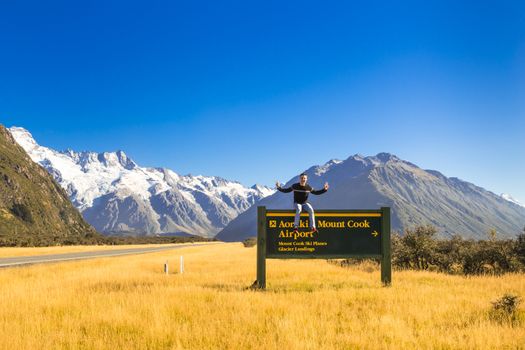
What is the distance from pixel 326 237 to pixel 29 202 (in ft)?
551

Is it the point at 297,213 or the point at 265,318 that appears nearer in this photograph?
the point at 265,318

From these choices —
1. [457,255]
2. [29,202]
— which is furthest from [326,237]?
[29,202]

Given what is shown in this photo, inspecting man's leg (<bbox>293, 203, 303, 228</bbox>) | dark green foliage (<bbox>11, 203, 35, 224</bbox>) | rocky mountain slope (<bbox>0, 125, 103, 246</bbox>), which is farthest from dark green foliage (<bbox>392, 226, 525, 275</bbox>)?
dark green foliage (<bbox>11, 203, 35, 224</bbox>)

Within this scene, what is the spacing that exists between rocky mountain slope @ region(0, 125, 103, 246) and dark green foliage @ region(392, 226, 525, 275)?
117179 mm

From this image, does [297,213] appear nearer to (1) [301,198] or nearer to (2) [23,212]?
(1) [301,198]

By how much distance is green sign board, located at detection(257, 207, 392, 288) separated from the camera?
13984 millimetres

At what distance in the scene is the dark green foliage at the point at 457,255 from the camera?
66.1 ft

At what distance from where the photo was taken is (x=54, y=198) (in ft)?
595

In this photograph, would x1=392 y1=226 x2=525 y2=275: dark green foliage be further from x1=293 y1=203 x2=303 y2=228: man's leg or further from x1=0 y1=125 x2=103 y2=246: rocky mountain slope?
x1=0 y1=125 x2=103 y2=246: rocky mountain slope

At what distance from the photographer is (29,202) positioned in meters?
158

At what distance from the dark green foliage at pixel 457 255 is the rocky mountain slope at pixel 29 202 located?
117 m

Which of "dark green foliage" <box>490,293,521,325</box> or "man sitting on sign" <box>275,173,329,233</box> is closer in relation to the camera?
"dark green foliage" <box>490,293,521,325</box>

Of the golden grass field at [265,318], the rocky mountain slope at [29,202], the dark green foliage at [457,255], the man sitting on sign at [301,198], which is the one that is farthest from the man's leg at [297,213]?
the rocky mountain slope at [29,202]

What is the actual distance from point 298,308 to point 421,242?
14.1 metres
